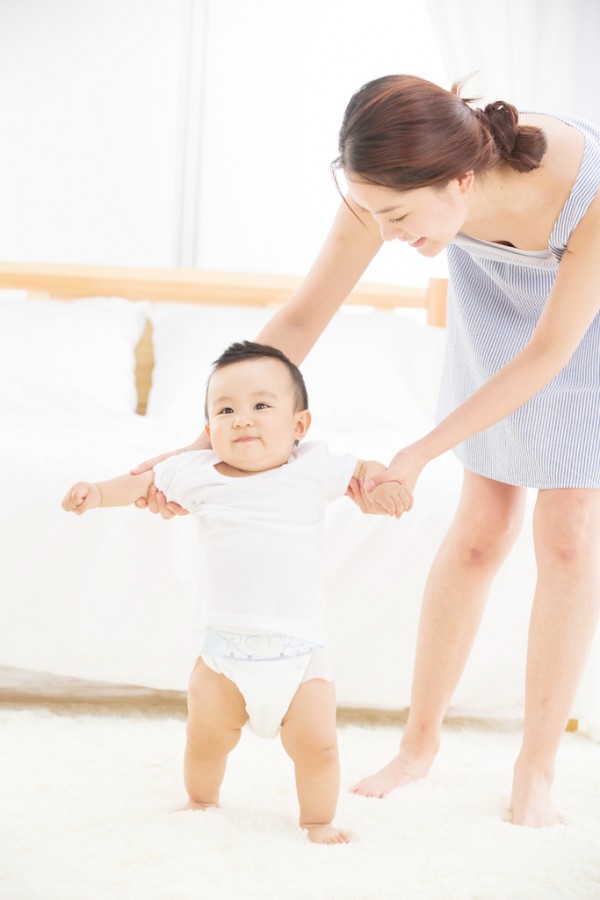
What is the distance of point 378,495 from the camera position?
1.23 m

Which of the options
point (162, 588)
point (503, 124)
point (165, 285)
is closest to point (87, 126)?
point (165, 285)

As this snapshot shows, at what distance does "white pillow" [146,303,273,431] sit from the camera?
2428mm

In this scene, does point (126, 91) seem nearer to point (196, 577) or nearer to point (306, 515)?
point (196, 577)

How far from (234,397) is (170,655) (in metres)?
0.60

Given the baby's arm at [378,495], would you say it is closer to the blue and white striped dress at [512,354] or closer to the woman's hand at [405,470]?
the woman's hand at [405,470]

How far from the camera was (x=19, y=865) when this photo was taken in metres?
1.08

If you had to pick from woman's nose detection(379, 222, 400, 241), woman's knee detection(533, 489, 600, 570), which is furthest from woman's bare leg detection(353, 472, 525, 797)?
woman's nose detection(379, 222, 400, 241)

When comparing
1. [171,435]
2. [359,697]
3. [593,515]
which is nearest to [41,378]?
[171,435]

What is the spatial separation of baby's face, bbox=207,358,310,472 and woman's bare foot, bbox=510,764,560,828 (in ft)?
1.79

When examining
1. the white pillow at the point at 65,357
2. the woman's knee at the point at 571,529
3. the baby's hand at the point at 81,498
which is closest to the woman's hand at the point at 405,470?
the woman's knee at the point at 571,529

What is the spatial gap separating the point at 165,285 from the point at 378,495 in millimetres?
1890

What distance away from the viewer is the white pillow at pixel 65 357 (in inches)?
93.8

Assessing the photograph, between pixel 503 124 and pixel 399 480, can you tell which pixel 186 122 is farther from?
pixel 399 480

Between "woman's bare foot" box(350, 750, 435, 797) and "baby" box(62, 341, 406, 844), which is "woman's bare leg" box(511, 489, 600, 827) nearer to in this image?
"woman's bare foot" box(350, 750, 435, 797)
